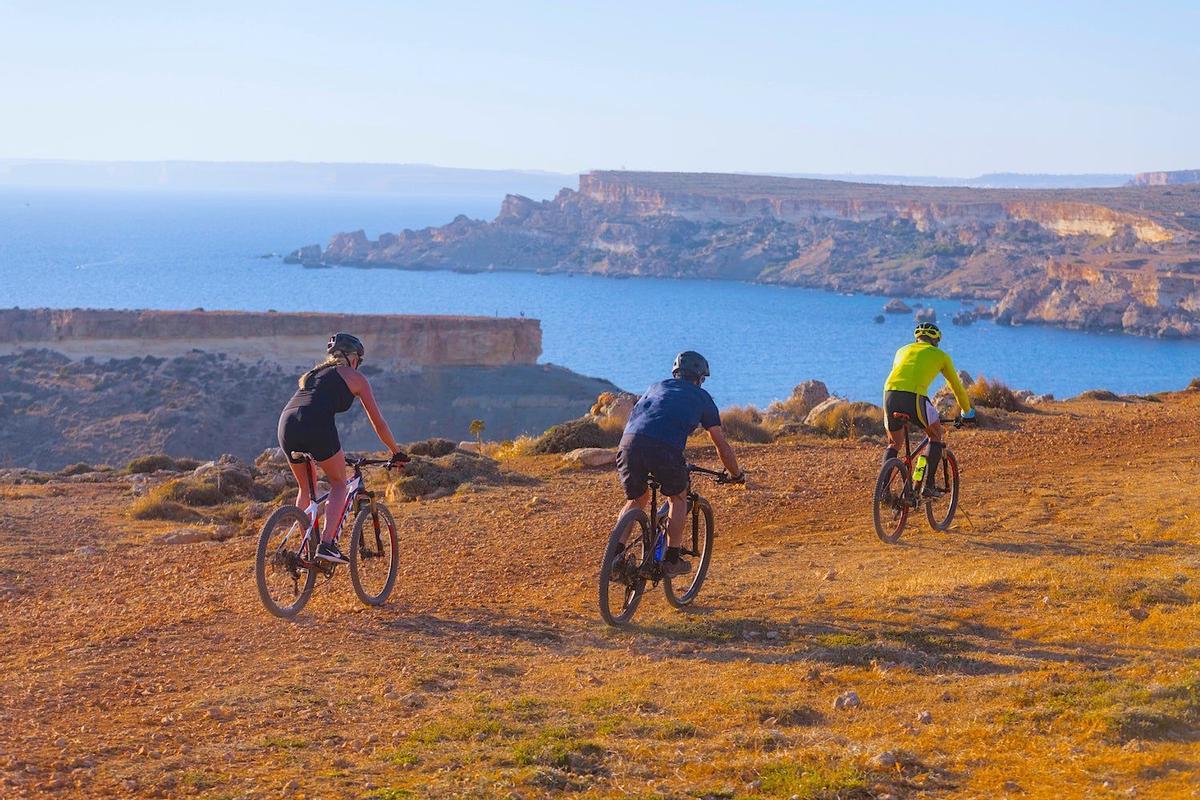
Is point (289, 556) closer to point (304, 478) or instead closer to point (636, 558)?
point (304, 478)

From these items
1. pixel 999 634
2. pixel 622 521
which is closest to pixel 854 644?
pixel 999 634

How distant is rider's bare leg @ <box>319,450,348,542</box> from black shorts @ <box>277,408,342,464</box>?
0.39ft

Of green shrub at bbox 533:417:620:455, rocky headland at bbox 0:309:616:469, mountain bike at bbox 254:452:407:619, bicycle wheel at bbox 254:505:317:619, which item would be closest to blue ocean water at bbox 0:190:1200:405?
rocky headland at bbox 0:309:616:469

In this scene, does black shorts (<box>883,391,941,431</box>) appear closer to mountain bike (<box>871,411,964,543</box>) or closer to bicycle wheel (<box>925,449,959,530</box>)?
mountain bike (<box>871,411,964,543</box>)

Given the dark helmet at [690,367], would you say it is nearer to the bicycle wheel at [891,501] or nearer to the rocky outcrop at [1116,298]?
the bicycle wheel at [891,501]

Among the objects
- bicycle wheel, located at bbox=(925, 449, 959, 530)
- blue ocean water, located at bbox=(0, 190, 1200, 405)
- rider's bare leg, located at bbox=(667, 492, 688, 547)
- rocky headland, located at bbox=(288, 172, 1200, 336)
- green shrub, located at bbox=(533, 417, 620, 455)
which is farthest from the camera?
rocky headland, located at bbox=(288, 172, 1200, 336)

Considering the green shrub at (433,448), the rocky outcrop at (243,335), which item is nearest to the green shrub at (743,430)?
the green shrub at (433,448)

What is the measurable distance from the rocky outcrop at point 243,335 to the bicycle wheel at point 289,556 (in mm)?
51808

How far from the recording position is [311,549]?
8008 millimetres

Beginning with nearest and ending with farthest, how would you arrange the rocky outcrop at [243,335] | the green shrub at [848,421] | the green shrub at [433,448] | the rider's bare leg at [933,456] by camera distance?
the rider's bare leg at [933,456], the green shrub at [433,448], the green shrub at [848,421], the rocky outcrop at [243,335]

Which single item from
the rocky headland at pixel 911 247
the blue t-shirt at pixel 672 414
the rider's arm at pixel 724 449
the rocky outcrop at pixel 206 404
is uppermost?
the rocky headland at pixel 911 247

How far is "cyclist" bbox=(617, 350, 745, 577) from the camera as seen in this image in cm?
752

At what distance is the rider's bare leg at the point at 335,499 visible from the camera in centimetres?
800

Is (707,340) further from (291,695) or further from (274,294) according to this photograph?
(291,695)
